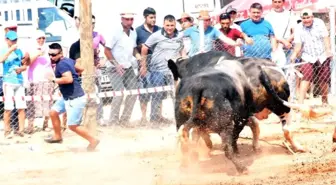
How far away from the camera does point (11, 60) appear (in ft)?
40.3

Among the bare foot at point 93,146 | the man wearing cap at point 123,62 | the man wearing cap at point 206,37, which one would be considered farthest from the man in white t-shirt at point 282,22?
the bare foot at point 93,146

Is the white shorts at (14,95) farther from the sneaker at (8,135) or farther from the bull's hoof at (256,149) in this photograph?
the bull's hoof at (256,149)

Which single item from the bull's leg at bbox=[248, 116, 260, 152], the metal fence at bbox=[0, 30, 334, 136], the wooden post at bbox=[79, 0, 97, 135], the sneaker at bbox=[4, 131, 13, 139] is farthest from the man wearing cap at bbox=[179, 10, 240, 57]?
the sneaker at bbox=[4, 131, 13, 139]

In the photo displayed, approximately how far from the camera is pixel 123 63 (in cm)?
1270

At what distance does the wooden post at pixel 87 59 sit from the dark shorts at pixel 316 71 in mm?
4331

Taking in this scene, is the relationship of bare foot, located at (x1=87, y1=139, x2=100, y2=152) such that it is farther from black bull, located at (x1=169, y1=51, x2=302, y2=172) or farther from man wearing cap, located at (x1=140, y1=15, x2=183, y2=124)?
man wearing cap, located at (x1=140, y1=15, x2=183, y2=124)

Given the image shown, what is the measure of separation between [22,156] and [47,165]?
0.93 m

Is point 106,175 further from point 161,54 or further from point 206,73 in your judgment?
point 161,54

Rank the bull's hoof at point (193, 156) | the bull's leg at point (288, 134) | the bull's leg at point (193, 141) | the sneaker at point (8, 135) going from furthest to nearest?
the sneaker at point (8, 135) < the bull's leg at point (288, 134) < the bull's hoof at point (193, 156) < the bull's leg at point (193, 141)

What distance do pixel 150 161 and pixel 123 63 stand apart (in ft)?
11.0

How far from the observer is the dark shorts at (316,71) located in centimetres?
1364

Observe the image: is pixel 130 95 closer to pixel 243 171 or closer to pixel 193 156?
pixel 193 156

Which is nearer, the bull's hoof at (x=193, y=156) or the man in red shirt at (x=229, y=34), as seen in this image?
the bull's hoof at (x=193, y=156)

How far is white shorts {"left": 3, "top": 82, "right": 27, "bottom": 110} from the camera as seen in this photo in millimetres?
12086
